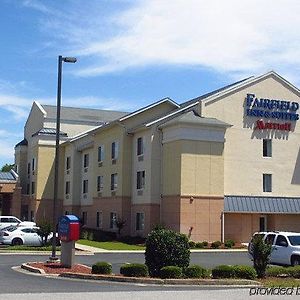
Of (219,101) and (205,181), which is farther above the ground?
(219,101)

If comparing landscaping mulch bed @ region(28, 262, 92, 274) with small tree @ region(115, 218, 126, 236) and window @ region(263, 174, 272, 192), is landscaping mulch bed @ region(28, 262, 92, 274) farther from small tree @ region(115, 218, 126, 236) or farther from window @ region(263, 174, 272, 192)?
window @ region(263, 174, 272, 192)

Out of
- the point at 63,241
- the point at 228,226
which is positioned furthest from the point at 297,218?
the point at 63,241

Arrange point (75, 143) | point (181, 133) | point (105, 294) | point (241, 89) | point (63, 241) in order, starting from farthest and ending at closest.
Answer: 1. point (75, 143)
2. point (241, 89)
3. point (181, 133)
4. point (63, 241)
5. point (105, 294)

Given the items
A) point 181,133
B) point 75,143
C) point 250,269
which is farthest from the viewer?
point 75,143

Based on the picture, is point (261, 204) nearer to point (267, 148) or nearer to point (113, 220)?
point (267, 148)

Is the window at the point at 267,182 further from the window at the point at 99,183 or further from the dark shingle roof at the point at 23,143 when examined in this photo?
the dark shingle roof at the point at 23,143

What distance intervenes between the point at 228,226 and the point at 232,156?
5.22 metres

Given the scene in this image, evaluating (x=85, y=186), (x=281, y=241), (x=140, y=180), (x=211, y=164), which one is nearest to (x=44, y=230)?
(x=140, y=180)

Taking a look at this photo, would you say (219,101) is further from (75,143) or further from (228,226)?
(75,143)

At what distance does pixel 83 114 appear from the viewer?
73.6 metres

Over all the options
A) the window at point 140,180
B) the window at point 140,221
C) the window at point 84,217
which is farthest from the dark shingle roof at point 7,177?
the window at point 140,221

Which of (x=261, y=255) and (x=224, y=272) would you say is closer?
(x=224, y=272)

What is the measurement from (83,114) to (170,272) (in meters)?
55.4

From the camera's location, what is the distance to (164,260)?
67.1ft
